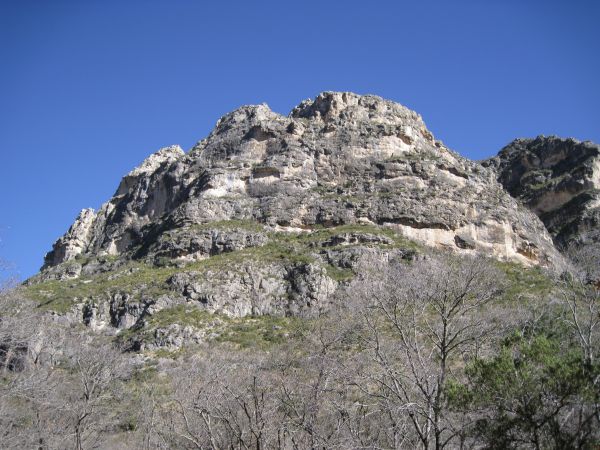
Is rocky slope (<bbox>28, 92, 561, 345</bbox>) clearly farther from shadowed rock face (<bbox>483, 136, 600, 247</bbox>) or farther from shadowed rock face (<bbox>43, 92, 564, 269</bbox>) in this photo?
shadowed rock face (<bbox>483, 136, 600, 247</bbox>)

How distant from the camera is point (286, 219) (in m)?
80.2

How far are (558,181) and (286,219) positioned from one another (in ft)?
175

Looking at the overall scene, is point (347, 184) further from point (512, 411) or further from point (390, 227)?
point (512, 411)

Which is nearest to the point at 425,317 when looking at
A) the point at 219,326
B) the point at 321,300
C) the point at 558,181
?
the point at 219,326

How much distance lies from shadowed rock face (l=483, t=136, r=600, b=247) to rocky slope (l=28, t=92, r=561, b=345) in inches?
215

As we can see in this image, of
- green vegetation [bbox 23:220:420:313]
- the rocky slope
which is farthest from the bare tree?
green vegetation [bbox 23:220:420:313]

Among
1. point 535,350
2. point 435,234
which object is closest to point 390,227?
point 435,234

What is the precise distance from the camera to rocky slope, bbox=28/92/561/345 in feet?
212

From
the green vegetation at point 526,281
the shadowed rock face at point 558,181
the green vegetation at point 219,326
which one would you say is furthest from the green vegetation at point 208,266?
the shadowed rock face at point 558,181

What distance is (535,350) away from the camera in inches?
672

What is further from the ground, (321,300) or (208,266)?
(208,266)

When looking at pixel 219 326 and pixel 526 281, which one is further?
pixel 526 281

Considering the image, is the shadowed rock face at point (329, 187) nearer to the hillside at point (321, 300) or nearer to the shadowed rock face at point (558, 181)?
the hillside at point (321, 300)

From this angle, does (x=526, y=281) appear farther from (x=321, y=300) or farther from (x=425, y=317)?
(x=425, y=317)
